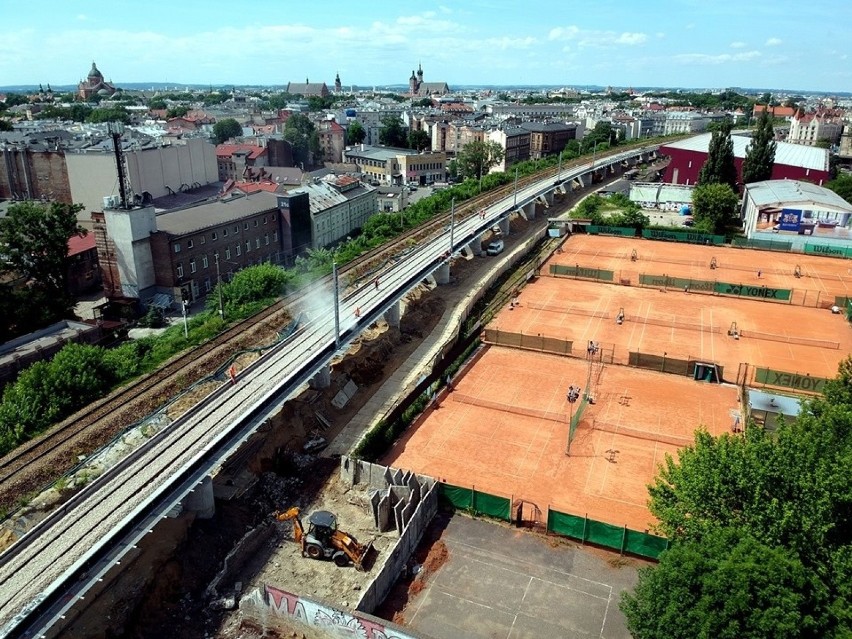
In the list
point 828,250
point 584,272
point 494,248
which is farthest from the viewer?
point 828,250

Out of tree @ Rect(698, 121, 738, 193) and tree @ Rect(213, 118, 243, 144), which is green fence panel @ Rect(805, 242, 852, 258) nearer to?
tree @ Rect(698, 121, 738, 193)

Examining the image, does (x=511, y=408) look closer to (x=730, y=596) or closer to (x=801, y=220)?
(x=730, y=596)

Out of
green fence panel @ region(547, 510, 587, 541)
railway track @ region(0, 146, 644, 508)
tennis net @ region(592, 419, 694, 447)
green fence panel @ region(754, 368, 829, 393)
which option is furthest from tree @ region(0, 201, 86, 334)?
green fence panel @ region(754, 368, 829, 393)

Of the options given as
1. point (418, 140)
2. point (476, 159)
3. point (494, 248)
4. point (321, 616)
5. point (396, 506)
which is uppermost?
point (418, 140)

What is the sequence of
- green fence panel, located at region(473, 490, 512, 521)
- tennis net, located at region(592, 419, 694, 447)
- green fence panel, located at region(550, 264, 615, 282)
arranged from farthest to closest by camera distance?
green fence panel, located at region(550, 264, 615, 282), tennis net, located at region(592, 419, 694, 447), green fence panel, located at region(473, 490, 512, 521)

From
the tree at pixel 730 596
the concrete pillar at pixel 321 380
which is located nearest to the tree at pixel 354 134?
the concrete pillar at pixel 321 380

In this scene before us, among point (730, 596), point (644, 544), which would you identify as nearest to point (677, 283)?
point (644, 544)

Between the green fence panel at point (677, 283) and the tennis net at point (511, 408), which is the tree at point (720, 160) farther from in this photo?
the tennis net at point (511, 408)
